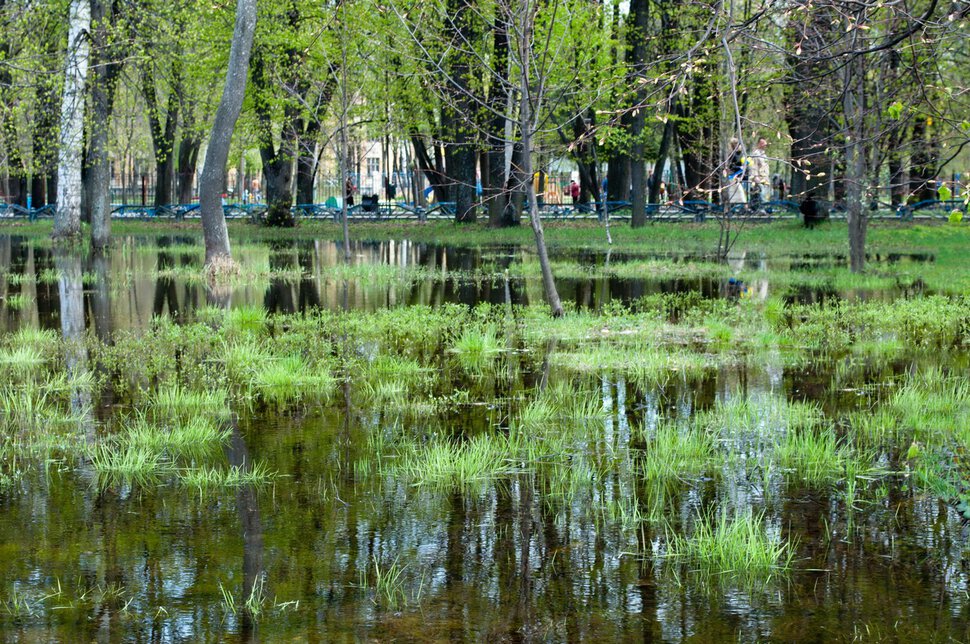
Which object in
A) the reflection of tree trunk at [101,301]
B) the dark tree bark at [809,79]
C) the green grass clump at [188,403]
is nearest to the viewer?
the dark tree bark at [809,79]

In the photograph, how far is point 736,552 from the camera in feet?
17.5

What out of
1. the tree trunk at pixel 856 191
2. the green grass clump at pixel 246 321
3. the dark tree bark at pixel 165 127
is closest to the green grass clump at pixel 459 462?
the green grass clump at pixel 246 321

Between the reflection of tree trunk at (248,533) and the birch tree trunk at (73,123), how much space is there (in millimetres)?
18254

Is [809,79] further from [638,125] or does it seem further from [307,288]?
[638,125]

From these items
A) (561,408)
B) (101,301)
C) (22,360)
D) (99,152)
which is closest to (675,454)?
(561,408)

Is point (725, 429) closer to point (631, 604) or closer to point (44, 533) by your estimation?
point (631, 604)

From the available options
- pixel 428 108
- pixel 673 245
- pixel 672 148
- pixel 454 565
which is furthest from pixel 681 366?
pixel 672 148

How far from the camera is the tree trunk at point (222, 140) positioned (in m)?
20.0

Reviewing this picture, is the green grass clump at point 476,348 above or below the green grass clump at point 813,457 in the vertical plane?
above

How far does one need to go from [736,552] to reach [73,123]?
79.8ft

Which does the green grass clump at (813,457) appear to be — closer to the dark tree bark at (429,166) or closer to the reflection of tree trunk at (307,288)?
the reflection of tree trunk at (307,288)

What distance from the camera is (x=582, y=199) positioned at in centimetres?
5191

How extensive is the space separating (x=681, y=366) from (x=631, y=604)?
5928mm

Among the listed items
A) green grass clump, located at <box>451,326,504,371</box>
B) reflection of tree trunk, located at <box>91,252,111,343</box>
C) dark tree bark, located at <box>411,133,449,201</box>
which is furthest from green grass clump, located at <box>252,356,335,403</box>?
dark tree bark, located at <box>411,133,449,201</box>
